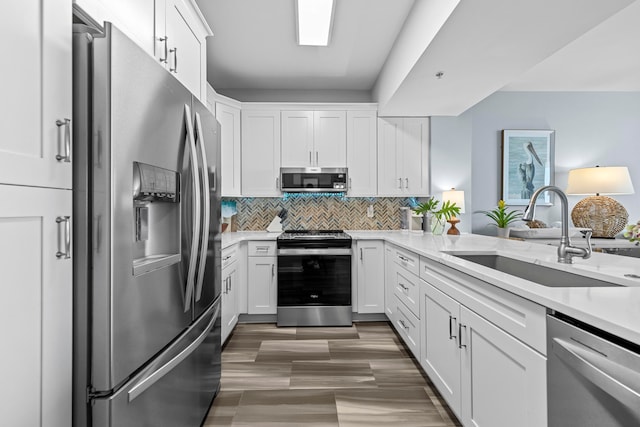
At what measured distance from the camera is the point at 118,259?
1.07 m

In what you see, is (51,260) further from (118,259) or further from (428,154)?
(428,154)

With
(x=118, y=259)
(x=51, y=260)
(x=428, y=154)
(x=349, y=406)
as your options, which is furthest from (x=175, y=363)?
(x=428, y=154)

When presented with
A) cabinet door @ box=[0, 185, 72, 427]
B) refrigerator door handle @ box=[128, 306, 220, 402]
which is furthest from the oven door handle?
cabinet door @ box=[0, 185, 72, 427]

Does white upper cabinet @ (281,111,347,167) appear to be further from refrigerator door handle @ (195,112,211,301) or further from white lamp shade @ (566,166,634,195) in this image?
white lamp shade @ (566,166,634,195)

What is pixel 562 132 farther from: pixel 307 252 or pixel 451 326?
pixel 451 326

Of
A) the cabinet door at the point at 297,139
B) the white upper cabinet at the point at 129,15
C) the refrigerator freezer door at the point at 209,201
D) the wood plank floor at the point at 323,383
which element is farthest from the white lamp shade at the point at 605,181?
the white upper cabinet at the point at 129,15

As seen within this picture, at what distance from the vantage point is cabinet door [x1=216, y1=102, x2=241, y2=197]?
3.63m

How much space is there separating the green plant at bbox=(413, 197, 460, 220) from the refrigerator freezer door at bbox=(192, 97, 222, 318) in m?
2.41

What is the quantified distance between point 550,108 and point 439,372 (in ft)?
13.1

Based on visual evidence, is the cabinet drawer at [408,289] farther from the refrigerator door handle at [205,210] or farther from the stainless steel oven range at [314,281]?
the refrigerator door handle at [205,210]

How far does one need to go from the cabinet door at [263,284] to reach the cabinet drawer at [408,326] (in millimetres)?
1263

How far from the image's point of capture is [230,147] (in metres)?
3.75

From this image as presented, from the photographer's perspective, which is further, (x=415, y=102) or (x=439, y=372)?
(x=415, y=102)

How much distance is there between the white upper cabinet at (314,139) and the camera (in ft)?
12.9
